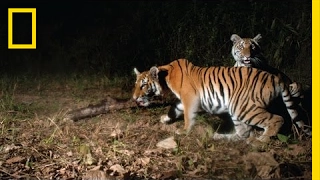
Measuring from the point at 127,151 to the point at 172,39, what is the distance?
4.33m

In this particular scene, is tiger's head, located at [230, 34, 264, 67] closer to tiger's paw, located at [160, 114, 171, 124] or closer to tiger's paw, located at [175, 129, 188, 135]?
tiger's paw, located at [160, 114, 171, 124]

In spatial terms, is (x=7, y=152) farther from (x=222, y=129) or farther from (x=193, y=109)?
(x=222, y=129)

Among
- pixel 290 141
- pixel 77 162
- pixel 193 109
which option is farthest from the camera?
pixel 193 109

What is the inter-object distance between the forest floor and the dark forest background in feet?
8.40

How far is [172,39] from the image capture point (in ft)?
26.3

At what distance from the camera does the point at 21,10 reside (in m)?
10.5

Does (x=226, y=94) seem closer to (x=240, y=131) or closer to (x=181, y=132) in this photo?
(x=240, y=131)

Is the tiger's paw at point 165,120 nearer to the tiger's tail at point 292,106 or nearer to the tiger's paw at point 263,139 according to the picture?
the tiger's paw at point 263,139

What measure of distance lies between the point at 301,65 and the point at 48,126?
15.3ft

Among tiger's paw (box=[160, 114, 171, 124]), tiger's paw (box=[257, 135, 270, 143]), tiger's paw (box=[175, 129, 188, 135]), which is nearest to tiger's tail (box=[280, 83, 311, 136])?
tiger's paw (box=[257, 135, 270, 143])

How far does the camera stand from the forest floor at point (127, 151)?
3568 millimetres

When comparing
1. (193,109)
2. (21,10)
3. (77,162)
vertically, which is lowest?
(77,162)

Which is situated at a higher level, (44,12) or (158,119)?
(44,12)

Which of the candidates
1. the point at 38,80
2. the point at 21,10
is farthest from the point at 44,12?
the point at 38,80
